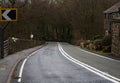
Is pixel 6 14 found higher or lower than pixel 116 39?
higher

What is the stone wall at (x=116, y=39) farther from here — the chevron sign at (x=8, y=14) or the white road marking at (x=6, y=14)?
the white road marking at (x=6, y=14)

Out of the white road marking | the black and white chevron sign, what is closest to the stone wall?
the black and white chevron sign

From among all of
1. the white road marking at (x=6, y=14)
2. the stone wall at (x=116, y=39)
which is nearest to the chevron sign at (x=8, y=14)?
the white road marking at (x=6, y=14)

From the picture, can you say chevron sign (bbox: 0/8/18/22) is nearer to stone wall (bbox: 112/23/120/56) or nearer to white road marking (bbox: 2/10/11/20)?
white road marking (bbox: 2/10/11/20)

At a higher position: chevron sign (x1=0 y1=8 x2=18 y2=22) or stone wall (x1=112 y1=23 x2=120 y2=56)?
chevron sign (x1=0 y1=8 x2=18 y2=22)

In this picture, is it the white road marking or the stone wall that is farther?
the stone wall

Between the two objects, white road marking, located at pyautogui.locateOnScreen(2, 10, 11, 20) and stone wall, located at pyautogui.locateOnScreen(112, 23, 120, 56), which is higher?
white road marking, located at pyautogui.locateOnScreen(2, 10, 11, 20)

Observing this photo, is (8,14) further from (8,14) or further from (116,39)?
(116,39)

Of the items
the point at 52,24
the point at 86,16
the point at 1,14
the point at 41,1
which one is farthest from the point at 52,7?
the point at 1,14

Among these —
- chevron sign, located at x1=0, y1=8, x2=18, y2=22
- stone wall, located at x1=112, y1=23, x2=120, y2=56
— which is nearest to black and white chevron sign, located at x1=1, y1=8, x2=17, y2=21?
chevron sign, located at x1=0, y1=8, x2=18, y2=22

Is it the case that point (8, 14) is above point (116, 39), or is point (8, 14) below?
above

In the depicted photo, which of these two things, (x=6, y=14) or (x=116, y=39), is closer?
(x=6, y=14)

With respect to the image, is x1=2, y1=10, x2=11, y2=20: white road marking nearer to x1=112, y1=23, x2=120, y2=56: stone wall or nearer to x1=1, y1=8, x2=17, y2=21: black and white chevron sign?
x1=1, y1=8, x2=17, y2=21: black and white chevron sign

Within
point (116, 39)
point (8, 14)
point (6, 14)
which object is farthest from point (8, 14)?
point (116, 39)
